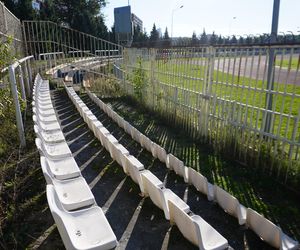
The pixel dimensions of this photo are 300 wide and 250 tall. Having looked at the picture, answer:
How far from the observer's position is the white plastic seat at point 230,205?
148 inches

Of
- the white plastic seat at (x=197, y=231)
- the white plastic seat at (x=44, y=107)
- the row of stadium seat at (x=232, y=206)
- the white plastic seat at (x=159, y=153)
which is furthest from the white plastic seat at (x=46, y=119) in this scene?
the white plastic seat at (x=197, y=231)

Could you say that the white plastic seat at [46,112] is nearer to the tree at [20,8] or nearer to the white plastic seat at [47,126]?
the white plastic seat at [47,126]

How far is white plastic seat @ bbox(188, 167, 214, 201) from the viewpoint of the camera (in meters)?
4.41

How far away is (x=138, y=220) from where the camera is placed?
390 cm

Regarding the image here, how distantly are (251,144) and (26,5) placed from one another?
30.5 meters

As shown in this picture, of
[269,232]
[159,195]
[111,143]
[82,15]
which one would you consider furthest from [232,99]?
[82,15]

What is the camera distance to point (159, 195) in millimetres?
3824

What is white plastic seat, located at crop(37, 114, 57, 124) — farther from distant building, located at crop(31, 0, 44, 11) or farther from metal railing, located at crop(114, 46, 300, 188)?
distant building, located at crop(31, 0, 44, 11)

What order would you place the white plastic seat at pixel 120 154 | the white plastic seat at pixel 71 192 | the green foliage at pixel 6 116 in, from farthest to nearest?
1. the green foliage at pixel 6 116
2. the white plastic seat at pixel 120 154
3. the white plastic seat at pixel 71 192

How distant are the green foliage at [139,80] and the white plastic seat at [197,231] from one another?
23.8 ft

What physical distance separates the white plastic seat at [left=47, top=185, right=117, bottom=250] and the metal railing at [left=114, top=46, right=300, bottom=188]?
335 centimetres

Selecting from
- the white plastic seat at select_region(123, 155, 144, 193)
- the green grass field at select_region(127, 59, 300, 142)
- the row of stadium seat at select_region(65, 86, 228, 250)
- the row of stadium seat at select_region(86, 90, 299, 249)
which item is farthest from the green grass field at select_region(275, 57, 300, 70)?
the white plastic seat at select_region(123, 155, 144, 193)

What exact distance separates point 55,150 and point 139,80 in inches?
230

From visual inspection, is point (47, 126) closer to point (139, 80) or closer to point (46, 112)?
point (46, 112)
